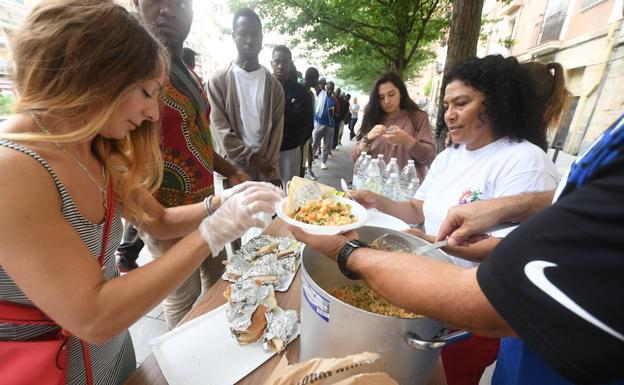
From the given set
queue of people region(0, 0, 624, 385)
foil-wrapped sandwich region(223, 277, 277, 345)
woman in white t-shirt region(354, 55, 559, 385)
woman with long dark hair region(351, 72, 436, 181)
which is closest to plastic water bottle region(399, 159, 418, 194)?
woman with long dark hair region(351, 72, 436, 181)

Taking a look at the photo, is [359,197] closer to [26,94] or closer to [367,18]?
[26,94]

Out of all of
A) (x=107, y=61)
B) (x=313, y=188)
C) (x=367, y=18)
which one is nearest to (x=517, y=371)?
(x=313, y=188)

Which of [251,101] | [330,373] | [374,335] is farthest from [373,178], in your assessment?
[330,373]

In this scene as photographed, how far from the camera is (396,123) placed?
3170mm

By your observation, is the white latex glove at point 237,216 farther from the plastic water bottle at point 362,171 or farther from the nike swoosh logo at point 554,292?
the plastic water bottle at point 362,171

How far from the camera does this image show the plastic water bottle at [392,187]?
2.39 meters

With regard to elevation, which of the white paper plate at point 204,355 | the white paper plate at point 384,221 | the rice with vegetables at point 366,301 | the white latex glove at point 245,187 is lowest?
the white paper plate at point 204,355

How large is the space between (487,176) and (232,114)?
8.11 ft

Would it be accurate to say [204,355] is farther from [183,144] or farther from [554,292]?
[183,144]

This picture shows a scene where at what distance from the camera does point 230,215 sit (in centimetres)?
111

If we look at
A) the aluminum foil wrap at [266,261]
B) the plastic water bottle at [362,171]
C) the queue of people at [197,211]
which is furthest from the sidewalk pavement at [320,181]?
the plastic water bottle at [362,171]

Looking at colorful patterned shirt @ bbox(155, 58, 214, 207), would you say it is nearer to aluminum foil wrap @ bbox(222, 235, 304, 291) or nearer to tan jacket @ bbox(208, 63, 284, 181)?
aluminum foil wrap @ bbox(222, 235, 304, 291)

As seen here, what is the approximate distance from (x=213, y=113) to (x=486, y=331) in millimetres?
3018

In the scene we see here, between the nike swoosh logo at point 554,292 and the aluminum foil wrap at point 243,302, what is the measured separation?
92 cm
